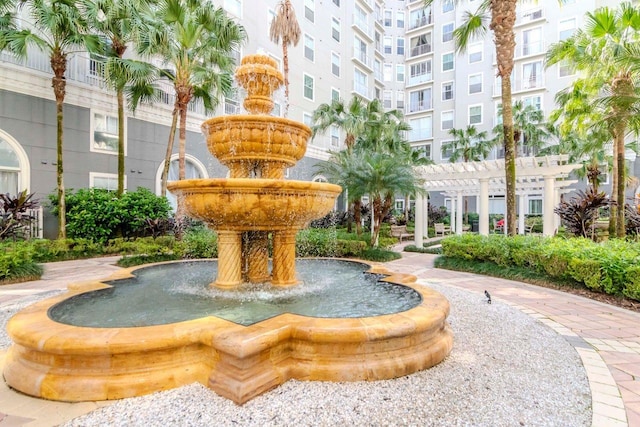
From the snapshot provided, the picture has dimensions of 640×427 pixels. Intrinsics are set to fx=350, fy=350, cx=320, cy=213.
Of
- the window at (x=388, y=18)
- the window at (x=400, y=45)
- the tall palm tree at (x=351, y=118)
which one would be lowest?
the tall palm tree at (x=351, y=118)

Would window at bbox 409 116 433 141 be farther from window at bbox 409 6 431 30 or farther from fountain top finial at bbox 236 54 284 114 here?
fountain top finial at bbox 236 54 284 114

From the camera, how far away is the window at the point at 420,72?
34534 mm

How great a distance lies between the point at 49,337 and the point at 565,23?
35062 mm

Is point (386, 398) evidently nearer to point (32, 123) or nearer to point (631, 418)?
point (631, 418)

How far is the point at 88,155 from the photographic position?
13086mm

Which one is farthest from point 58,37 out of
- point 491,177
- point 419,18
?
point 419,18

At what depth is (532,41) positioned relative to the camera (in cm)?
2814

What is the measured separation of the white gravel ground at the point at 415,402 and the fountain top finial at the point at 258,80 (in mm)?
4093

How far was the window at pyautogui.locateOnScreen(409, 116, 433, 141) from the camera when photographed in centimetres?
3394

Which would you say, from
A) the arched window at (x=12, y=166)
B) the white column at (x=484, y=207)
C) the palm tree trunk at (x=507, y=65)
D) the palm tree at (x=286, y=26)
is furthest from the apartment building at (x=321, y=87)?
the white column at (x=484, y=207)

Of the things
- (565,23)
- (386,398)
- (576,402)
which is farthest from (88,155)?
(565,23)

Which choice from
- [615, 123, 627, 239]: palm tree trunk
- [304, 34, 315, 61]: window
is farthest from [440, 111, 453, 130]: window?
[615, 123, 627, 239]: palm tree trunk

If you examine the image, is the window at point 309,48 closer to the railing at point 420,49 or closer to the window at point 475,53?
the window at point 475,53

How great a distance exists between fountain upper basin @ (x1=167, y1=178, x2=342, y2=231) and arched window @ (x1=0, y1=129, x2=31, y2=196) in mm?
10574
